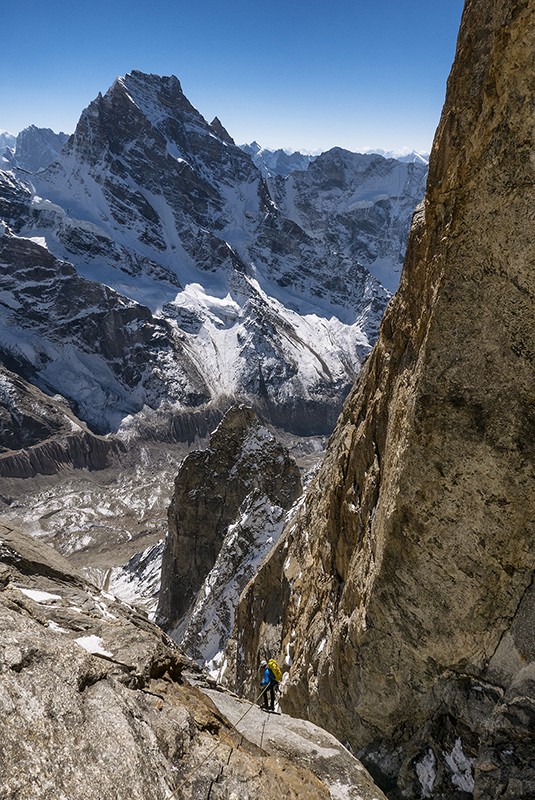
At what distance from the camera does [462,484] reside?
1251 cm

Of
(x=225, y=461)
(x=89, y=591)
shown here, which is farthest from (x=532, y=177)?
(x=225, y=461)

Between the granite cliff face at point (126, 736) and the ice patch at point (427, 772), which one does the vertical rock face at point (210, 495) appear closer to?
the ice patch at point (427, 772)

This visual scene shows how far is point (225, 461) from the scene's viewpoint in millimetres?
63750

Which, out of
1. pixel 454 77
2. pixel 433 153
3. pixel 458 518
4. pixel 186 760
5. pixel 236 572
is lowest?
pixel 236 572

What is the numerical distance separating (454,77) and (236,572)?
3843 cm

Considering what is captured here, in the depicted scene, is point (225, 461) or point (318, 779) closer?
point (318, 779)

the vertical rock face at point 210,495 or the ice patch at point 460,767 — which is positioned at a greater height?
the ice patch at point 460,767

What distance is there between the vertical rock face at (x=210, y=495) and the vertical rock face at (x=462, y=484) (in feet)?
141

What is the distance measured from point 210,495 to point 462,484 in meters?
52.3

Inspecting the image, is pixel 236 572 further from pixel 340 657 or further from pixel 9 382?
pixel 9 382

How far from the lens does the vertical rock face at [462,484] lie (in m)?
10.9

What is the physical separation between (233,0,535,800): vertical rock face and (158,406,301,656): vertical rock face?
4292 cm

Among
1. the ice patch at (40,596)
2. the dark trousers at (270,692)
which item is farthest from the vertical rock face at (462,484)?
the ice patch at (40,596)

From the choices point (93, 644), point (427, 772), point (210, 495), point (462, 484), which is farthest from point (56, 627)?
point (210, 495)
